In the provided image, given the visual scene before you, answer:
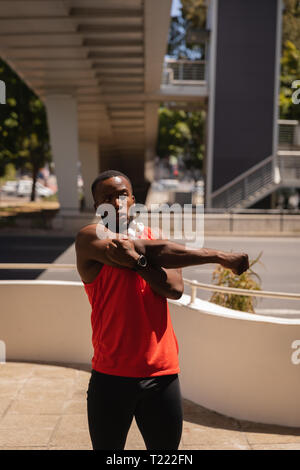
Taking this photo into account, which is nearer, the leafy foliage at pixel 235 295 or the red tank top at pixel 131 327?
the red tank top at pixel 131 327

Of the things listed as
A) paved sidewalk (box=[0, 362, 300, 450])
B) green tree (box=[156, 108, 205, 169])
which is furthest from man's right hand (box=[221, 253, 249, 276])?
green tree (box=[156, 108, 205, 169])

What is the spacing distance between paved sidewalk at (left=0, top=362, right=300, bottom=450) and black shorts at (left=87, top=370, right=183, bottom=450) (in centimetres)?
183

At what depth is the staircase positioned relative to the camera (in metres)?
28.4

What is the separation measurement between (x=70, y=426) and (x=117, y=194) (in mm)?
2816

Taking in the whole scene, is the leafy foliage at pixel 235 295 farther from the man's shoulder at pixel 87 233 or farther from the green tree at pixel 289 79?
the green tree at pixel 289 79

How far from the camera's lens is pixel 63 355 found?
657 centimetres

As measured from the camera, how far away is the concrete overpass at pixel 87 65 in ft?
48.9

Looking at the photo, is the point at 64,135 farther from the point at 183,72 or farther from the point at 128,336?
the point at 128,336

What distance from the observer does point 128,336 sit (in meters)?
2.59

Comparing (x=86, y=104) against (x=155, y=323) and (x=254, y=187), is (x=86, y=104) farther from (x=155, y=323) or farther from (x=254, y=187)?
(x=155, y=323)

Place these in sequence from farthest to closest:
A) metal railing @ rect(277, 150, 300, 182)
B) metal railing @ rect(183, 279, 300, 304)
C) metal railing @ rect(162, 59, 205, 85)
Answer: metal railing @ rect(162, 59, 205, 85) → metal railing @ rect(277, 150, 300, 182) → metal railing @ rect(183, 279, 300, 304)

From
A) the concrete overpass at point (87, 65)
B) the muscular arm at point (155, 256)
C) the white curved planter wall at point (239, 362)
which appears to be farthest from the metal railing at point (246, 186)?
the muscular arm at point (155, 256)

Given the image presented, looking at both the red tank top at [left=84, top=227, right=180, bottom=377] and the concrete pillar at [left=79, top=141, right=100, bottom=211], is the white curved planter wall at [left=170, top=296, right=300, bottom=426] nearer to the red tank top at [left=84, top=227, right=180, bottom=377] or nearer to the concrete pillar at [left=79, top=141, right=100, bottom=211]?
the red tank top at [left=84, top=227, right=180, bottom=377]

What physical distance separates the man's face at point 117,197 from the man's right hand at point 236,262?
0.52 m
